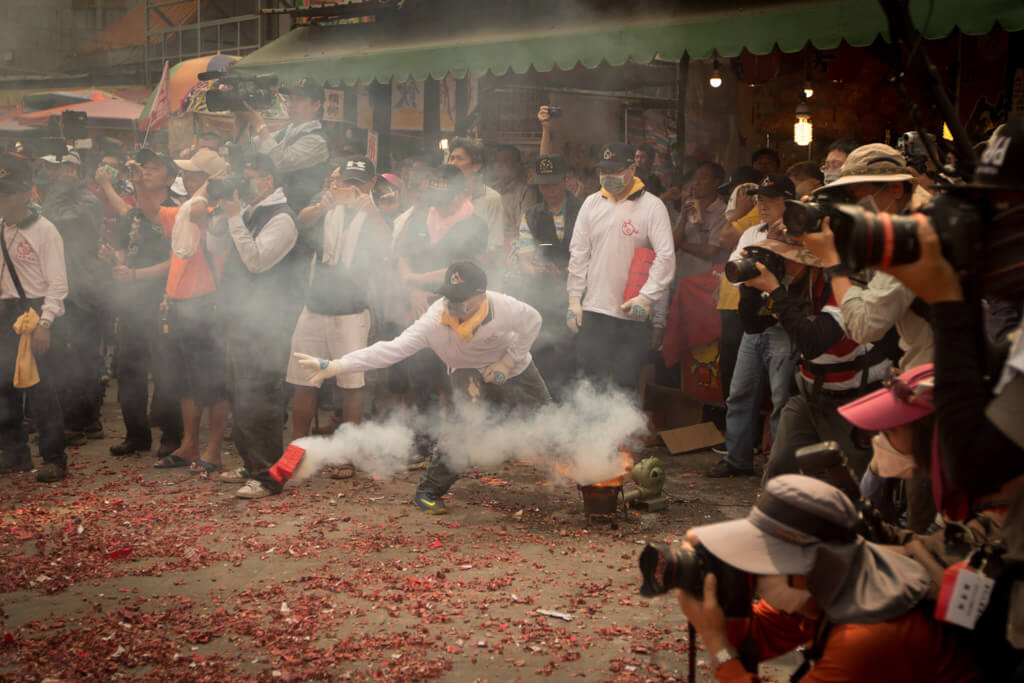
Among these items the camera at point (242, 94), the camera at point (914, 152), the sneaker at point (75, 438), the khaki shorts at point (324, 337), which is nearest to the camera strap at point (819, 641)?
the camera at point (914, 152)

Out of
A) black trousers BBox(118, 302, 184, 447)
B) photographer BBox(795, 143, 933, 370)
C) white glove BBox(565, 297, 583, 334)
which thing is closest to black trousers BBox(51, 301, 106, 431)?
black trousers BBox(118, 302, 184, 447)

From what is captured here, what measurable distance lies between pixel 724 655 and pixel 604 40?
6774mm

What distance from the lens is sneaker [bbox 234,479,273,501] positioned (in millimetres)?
6785

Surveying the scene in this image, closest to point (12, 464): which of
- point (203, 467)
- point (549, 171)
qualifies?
point (203, 467)

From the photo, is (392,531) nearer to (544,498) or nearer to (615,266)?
(544,498)

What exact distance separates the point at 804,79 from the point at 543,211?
11.2ft

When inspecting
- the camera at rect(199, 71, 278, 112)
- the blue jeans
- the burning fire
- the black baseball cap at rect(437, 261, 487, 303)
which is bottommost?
the burning fire

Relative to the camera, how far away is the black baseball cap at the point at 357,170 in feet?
24.5

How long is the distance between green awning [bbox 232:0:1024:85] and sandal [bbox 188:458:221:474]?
15.0ft

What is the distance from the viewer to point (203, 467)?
757 cm

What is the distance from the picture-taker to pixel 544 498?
674cm

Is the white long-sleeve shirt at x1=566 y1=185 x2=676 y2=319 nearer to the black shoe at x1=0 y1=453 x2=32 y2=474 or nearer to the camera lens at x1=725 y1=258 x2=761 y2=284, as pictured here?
the camera lens at x1=725 y1=258 x2=761 y2=284

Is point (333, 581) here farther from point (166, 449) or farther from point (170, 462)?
point (166, 449)

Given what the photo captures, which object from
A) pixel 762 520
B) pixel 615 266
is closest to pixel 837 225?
pixel 762 520
